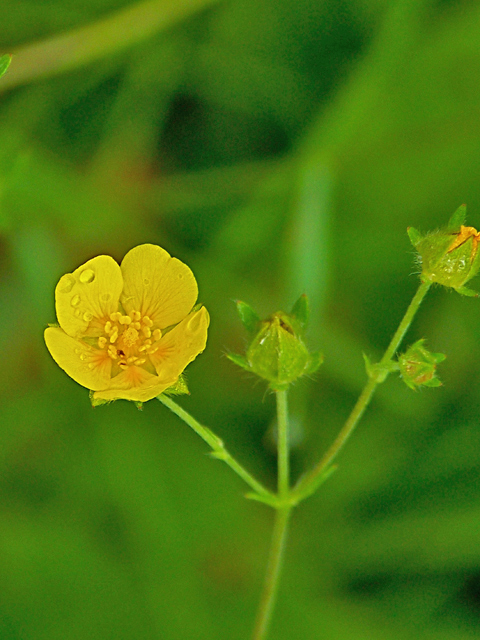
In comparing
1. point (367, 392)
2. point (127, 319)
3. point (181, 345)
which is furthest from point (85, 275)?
point (367, 392)

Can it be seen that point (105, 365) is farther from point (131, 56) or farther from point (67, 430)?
point (131, 56)

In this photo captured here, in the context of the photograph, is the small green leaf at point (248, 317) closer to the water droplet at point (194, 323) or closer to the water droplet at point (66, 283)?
the water droplet at point (194, 323)

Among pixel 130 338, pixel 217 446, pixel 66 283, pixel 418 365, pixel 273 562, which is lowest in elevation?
pixel 273 562

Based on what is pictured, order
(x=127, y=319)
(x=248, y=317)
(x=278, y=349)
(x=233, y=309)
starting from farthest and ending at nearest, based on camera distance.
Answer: (x=233, y=309) → (x=127, y=319) → (x=248, y=317) → (x=278, y=349)

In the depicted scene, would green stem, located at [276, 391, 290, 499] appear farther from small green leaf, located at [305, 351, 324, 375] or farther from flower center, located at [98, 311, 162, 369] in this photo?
flower center, located at [98, 311, 162, 369]

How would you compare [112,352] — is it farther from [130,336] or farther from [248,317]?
[248,317]

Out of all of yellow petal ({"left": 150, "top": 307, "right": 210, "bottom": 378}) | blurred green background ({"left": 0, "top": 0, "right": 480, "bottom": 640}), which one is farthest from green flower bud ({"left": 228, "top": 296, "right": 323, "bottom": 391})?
blurred green background ({"left": 0, "top": 0, "right": 480, "bottom": 640})
